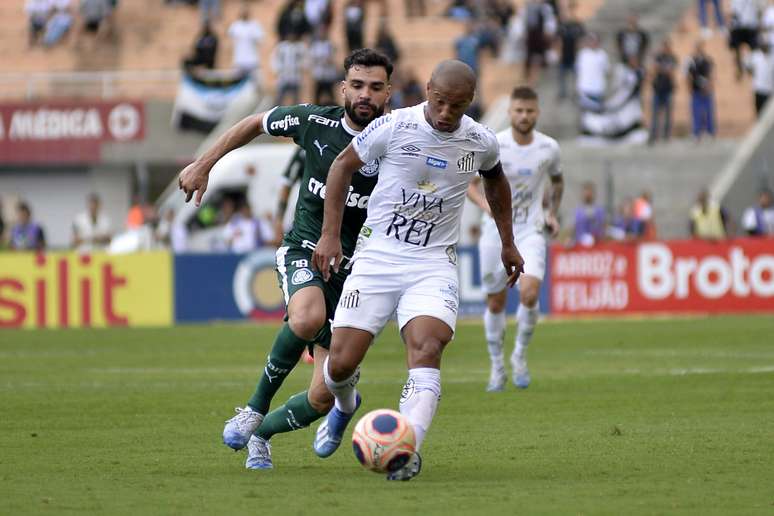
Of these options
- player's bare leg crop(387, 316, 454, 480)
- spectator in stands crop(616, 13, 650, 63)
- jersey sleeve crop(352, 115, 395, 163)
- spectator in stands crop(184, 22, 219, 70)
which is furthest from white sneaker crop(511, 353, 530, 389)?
spectator in stands crop(184, 22, 219, 70)

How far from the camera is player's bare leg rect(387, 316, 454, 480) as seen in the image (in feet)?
28.2

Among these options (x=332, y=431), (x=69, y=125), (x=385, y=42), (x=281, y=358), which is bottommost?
(x=69, y=125)

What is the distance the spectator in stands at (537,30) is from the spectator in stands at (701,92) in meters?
3.16

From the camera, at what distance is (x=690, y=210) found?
Answer: 32.8 m

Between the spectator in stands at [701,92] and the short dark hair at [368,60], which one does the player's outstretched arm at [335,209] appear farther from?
the spectator in stands at [701,92]

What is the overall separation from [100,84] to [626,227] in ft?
46.7

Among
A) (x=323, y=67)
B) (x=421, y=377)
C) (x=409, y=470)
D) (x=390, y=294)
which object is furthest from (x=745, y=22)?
(x=409, y=470)

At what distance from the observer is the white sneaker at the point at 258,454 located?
932 cm

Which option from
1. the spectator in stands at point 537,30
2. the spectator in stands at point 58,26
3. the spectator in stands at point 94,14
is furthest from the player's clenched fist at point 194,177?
the spectator in stands at point 58,26

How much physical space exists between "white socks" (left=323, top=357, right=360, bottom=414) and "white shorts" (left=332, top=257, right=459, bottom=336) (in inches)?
12.4

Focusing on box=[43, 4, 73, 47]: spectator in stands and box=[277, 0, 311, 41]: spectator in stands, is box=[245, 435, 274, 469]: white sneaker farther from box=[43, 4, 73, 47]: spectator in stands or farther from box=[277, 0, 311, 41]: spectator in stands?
box=[43, 4, 73, 47]: spectator in stands

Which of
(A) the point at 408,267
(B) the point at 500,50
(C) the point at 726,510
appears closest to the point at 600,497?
(C) the point at 726,510

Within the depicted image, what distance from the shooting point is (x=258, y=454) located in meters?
9.36

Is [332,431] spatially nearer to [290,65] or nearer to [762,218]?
[762,218]
